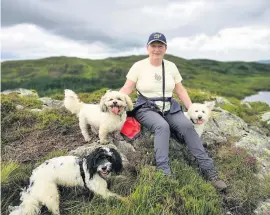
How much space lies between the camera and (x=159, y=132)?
6.60 m

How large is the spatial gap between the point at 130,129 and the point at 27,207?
312 centimetres

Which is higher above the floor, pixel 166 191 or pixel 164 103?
pixel 164 103

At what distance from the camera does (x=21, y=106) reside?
1026 cm

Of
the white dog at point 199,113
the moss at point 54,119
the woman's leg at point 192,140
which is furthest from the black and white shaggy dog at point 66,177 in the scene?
the moss at point 54,119

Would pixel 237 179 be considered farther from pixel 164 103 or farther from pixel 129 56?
pixel 129 56

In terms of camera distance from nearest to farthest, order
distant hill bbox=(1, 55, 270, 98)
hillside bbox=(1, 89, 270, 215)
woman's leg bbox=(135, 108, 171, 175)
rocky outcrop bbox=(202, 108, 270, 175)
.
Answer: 1. hillside bbox=(1, 89, 270, 215)
2. woman's leg bbox=(135, 108, 171, 175)
3. rocky outcrop bbox=(202, 108, 270, 175)
4. distant hill bbox=(1, 55, 270, 98)

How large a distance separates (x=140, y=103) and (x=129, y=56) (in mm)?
158115

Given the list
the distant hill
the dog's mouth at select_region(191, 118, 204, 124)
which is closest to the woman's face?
the dog's mouth at select_region(191, 118, 204, 124)

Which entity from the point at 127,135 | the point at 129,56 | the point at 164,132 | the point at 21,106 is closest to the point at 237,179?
the point at 164,132

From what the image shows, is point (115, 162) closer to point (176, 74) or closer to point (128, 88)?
point (128, 88)

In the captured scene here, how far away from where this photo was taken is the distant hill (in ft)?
309

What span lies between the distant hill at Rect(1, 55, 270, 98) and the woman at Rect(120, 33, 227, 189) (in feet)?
243

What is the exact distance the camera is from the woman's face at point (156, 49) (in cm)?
714

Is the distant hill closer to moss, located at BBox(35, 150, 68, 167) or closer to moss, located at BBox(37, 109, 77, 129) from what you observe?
moss, located at BBox(37, 109, 77, 129)
